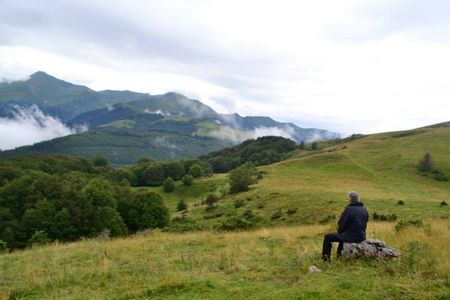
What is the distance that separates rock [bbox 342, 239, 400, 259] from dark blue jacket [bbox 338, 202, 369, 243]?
0.62ft

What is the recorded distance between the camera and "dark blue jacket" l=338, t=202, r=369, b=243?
41.0 feet

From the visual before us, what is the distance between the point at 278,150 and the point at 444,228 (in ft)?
544

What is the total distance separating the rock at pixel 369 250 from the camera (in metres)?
12.2

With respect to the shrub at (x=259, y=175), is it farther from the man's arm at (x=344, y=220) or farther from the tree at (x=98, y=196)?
the man's arm at (x=344, y=220)

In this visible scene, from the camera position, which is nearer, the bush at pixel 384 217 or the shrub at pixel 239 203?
the bush at pixel 384 217

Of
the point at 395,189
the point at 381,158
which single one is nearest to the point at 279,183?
the point at 395,189

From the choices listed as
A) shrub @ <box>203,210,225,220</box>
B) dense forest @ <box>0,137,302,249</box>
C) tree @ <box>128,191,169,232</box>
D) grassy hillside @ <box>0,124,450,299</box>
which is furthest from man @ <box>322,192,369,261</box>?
tree @ <box>128,191,169,232</box>

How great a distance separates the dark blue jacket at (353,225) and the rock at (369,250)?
0.19 meters

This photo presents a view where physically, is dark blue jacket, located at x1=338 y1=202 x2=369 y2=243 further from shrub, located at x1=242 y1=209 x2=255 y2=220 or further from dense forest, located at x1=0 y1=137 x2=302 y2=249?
shrub, located at x1=242 y1=209 x2=255 y2=220

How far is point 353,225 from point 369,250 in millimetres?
871

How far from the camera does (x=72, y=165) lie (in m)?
137

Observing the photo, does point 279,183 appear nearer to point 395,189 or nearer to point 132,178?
point 395,189

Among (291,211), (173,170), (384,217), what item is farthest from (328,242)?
(173,170)

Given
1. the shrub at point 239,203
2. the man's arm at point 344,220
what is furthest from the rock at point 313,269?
the shrub at point 239,203
